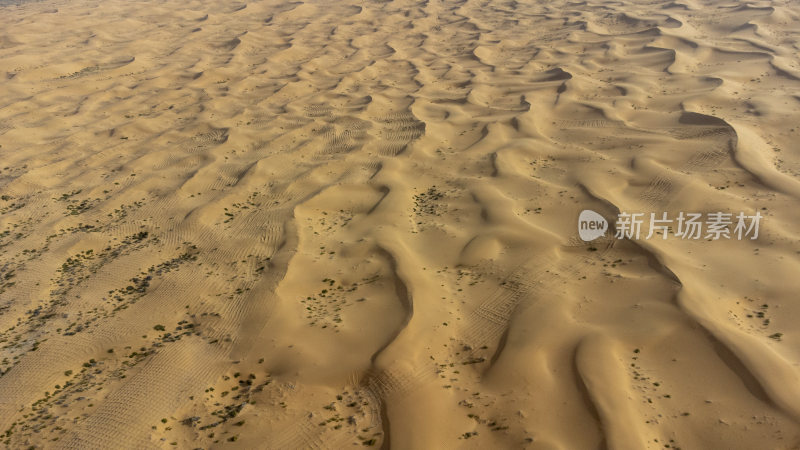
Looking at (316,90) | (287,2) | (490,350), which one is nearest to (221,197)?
(490,350)

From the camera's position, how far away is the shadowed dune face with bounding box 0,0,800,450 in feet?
12.4

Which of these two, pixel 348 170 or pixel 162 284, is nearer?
pixel 162 284

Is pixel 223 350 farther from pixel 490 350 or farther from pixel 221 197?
pixel 221 197

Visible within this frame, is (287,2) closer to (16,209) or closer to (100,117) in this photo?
(100,117)

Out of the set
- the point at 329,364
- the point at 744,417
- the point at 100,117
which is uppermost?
the point at 744,417

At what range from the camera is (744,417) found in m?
3.56

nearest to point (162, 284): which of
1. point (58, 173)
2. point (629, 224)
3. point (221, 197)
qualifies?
point (221, 197)

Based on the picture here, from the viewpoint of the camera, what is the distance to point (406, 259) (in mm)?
5359

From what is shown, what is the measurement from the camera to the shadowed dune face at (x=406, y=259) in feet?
12.4

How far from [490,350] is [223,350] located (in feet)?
7.35

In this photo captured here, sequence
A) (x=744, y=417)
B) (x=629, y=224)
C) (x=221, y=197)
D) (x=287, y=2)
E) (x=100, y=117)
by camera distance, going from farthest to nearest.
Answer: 1. (x=287, y=2)
2. (x=100, y=117)
3. (x=221, y=197)
4. (x=629, y=224)
5. (x=744, y=417)

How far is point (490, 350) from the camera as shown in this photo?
168 inches

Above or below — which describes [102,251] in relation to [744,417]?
below

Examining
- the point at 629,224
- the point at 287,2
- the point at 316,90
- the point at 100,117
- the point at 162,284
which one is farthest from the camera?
the point at 287,2
